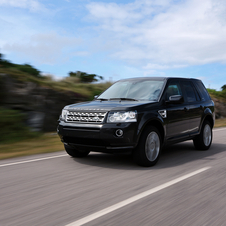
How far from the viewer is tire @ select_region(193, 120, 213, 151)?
823 centimetres

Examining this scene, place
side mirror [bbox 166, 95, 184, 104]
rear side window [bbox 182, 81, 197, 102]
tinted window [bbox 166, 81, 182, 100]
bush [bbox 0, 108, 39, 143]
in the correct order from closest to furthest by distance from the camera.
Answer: side mirror [bbox 166, 95, 184, 104]
tinted window [bbox 166, 81, 182, 100]
rear side window [bbox 182, 81, 197, 102]
bush [bbox 0, 108, 39, 143]

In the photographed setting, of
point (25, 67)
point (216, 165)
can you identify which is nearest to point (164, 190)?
point (216, 165)

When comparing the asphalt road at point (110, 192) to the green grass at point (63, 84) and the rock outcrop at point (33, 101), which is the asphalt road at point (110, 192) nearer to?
the rock outcrop at point (33, 101)

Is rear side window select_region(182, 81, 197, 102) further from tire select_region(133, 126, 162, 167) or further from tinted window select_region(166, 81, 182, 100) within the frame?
tire select_region(133, 126, 162, 167)

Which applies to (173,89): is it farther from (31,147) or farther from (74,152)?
(31,147)

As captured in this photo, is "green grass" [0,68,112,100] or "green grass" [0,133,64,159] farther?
"green grass" [0,68,112,100]

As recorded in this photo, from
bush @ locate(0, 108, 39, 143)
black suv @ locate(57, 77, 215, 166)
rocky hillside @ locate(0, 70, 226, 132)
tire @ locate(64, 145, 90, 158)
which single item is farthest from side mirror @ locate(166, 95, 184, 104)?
rocky hillside @ locate(0, 70, 226, 132)

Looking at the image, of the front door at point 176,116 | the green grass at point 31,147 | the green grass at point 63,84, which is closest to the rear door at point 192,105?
the front door at point 176,116

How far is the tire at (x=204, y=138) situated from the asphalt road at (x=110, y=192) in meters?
1.19

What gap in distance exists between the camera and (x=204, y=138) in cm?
834

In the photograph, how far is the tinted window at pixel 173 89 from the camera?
7021 mm

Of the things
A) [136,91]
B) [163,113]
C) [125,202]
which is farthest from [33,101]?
[125,202]

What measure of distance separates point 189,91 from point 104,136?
316 centimetres

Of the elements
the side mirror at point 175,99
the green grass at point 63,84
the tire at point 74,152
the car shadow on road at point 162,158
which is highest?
the green grass at point 63,84
